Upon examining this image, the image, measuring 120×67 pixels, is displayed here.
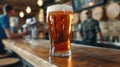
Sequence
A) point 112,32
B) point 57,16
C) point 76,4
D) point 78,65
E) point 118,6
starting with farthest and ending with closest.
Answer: point 76,4, point 112,32, point 118,6, point 57,16, point 78,65

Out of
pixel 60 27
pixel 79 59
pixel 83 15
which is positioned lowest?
pixel 79 59

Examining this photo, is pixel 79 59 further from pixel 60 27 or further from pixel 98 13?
pixel 98 13

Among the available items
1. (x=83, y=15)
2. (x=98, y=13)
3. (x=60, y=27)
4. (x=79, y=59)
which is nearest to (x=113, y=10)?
(x=98, y=13)

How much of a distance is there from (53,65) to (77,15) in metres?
5.85

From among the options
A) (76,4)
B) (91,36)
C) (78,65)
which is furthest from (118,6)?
(78,65)

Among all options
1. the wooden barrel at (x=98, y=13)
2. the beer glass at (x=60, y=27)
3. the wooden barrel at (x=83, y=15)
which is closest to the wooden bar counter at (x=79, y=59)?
the beer glass at (x=60, y=27)

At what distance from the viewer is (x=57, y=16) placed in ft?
2.74

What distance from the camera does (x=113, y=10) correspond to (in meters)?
4.41

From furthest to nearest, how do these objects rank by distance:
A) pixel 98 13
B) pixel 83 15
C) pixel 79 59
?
pixel 83 15 < pixel 98 13 < pixel 79 59

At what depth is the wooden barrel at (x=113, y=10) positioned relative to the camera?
14.1 feet

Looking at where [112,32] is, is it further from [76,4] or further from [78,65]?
[78,65]

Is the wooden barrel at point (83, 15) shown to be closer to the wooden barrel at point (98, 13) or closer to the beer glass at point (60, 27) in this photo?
the wooden barrel at point (98, 13)

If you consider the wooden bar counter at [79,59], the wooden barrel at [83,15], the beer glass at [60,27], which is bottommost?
the wooden bar counter at [79,59]

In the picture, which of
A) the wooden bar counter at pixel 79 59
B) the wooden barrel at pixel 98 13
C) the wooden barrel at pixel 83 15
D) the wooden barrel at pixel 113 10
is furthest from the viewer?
the wooden barrel at pixel 83 15
